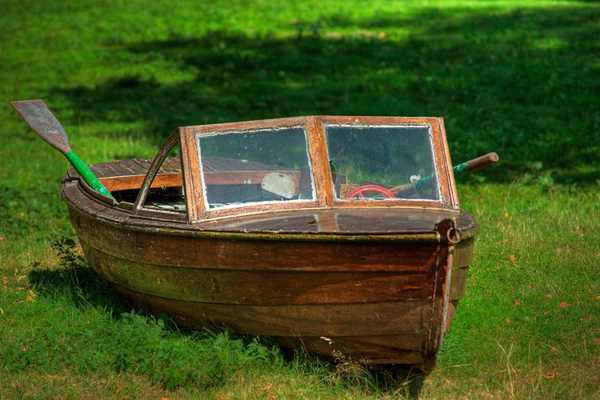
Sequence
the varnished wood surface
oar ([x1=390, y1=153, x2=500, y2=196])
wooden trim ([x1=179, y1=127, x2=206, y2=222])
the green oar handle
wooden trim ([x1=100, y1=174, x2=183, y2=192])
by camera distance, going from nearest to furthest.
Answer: the varnished wood surface → wooden trim ([x1=179, y1=127, x2=206, y2=222]) → oar ([x1=390, y1=153, x2=500, y2=196]) → the green oar handle → wooden trim ([x1=100, y1=174, x2=183, y2=192])

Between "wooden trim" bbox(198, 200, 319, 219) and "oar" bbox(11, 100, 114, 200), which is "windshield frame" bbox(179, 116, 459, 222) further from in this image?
"oar" bbox(11, 100, 114, 200)

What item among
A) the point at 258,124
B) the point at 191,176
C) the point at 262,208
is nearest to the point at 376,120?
the point at 258,124

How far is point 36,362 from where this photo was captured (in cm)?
553

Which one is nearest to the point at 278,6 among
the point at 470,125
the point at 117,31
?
the point at 117,31

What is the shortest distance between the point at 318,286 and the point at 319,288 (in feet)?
0.05

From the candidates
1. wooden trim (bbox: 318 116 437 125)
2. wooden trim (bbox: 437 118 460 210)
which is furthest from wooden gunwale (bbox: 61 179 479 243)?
wooden trim (bbox: 318 116 437 125)

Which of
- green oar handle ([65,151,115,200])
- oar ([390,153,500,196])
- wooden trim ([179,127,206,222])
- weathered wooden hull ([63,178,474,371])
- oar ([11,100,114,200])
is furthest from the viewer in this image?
oar ([11,100,114,200])

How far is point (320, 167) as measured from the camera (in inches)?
219

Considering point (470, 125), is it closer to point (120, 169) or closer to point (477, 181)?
point (477, 181)

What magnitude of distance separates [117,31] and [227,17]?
2.63 metres

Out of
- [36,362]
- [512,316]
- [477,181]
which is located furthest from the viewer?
[477,181]

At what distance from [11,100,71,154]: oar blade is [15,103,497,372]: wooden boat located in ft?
4.06

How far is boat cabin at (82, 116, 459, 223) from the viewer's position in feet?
17.9

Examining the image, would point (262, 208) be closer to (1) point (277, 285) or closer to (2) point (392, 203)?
(1) point (277, 285)
